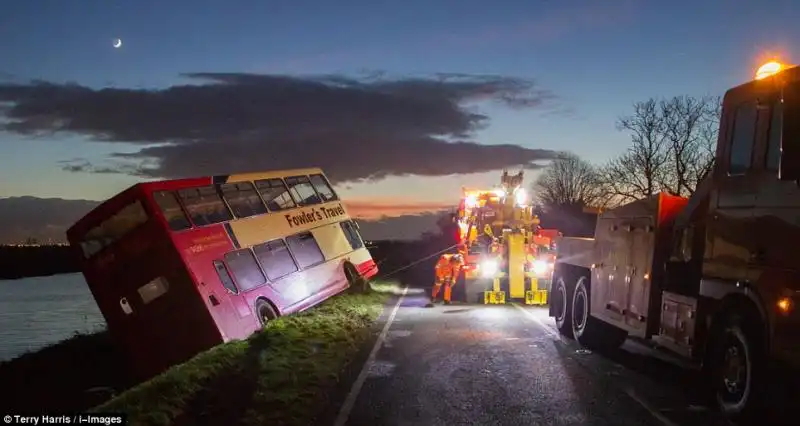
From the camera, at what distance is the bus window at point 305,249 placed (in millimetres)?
23641

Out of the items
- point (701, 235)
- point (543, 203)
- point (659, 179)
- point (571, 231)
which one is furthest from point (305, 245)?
point (543, 203)

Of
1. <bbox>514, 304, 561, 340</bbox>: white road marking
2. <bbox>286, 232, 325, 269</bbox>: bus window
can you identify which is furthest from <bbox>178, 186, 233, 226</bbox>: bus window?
<bbox>514, 304, 561, 340</bbox>: white road marking

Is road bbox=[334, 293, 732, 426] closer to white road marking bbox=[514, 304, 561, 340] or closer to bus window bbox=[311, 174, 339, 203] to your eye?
white road marking bbox=[514, 304, 561, 340]

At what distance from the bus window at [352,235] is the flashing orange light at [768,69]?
20.7m

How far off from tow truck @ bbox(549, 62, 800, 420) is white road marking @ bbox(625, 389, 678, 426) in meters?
0.62

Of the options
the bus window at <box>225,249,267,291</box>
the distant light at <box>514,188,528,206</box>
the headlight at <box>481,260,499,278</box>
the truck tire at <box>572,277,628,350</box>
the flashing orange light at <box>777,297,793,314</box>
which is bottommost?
the headlight at <box>481,260,499,278</box>

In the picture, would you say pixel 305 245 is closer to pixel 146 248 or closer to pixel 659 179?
pixel 146 248

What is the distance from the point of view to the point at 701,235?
31.8ft

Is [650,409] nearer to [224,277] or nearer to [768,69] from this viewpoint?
[768,69]

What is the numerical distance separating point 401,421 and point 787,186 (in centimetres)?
431

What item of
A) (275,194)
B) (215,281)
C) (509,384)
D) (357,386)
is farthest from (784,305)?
(275,194)

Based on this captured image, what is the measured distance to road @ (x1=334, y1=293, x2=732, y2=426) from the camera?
28.2ft

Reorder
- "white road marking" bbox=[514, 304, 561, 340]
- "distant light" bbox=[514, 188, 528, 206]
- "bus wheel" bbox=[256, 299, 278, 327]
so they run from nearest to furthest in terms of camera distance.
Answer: "white road marking" bbox=[514, 304, 561, 340] → "bus wheel" bbox=[256, 299, 278, 327] → "distant light" bbox=[514, 188, 528, 206]

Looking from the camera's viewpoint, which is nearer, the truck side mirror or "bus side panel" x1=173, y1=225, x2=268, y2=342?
the truck side mirror
